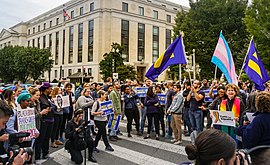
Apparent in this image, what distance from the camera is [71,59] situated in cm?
5669

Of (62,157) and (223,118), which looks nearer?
(223,118)

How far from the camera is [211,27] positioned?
25.8 meters

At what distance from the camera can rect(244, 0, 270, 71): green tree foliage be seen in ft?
60.6

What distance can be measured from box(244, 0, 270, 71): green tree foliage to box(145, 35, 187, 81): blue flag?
40.5ft

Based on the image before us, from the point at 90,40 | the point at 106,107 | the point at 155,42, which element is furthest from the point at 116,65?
the point at 106,107

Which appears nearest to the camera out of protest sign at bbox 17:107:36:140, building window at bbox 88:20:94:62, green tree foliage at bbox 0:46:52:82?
protest sign at bbox 17:107:36:140

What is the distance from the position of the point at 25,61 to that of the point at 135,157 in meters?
48.8

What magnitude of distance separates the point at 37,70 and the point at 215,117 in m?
50.4

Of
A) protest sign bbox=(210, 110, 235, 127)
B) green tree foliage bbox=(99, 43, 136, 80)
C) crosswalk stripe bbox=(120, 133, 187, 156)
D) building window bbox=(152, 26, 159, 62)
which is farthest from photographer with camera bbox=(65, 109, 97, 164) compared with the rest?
building window bbox=(152, 26, 159, 62)

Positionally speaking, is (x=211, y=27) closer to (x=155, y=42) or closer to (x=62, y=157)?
(x=62, y=157)

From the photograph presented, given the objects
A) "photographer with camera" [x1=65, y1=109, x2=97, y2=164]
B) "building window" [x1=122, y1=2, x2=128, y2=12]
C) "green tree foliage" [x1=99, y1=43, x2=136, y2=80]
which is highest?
"building window" [x1=122, y1=2, x2=128, y2=12]

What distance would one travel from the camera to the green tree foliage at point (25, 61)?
4975 cm

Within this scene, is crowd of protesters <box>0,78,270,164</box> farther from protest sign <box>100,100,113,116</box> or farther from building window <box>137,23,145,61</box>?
building window <box>137,23,145,61</box>

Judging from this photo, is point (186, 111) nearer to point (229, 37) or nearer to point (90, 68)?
point (229, 37)
